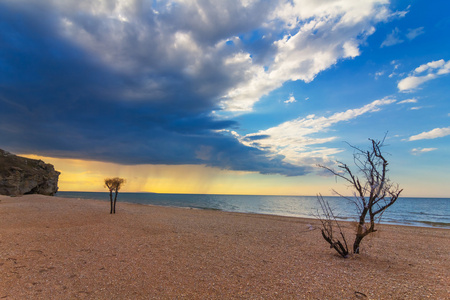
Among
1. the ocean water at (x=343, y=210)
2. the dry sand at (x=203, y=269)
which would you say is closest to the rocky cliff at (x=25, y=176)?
the ocean water at (x=343, y=210)

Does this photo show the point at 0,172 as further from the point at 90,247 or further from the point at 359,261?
the point at 359,261

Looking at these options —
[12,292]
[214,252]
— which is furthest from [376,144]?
[12,292]

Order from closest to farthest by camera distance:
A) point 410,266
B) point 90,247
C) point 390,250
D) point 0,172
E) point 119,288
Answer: point 119,288, point 410,266, point 90,247, point 390,250, point 0,172

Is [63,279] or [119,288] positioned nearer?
[119,288]

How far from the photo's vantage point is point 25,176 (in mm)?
54594

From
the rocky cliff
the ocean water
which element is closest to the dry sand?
the ocean water

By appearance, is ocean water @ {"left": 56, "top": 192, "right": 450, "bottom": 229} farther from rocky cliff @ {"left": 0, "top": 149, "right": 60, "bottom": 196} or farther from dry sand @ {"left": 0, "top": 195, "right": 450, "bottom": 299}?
rocky cliff @ {"left": 0, "top": 149, "right": 60, "bottom": 196}

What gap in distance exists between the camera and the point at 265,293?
6.73 meters

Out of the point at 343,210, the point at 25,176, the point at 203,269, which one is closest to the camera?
the point at 203,269

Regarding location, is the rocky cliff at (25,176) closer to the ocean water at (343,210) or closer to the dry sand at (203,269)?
the ocean water at (343,210)

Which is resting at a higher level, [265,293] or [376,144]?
[376,144]

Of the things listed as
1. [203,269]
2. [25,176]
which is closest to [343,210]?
[203,269]

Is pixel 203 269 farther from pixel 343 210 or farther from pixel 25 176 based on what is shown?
pixel 25 176

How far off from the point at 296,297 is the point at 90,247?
10067mm
